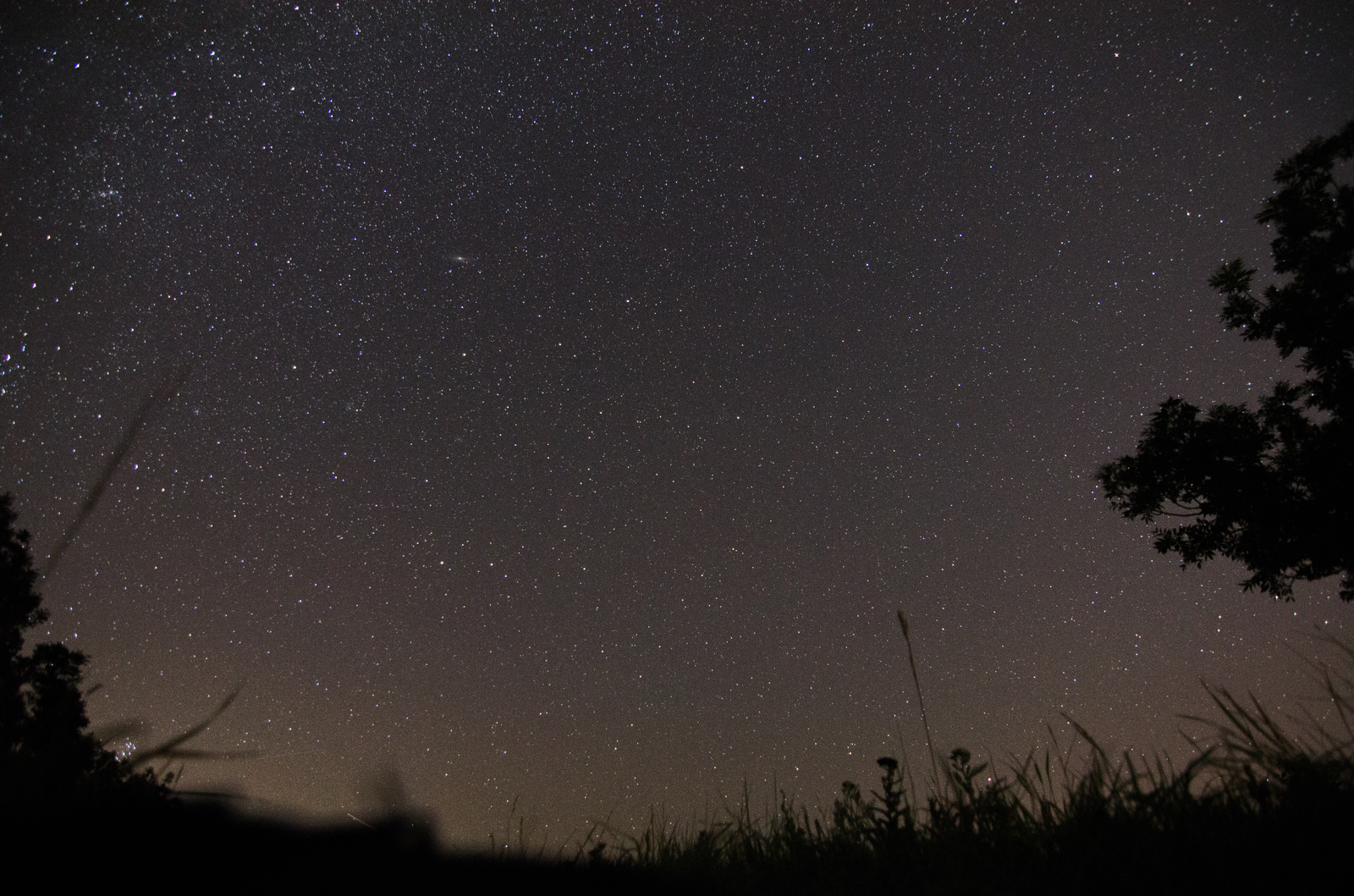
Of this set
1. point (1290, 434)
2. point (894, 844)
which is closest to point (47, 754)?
point (894, 844)

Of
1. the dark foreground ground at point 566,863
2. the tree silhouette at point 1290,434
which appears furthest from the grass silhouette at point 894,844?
the tree silhouette at point 1290,434

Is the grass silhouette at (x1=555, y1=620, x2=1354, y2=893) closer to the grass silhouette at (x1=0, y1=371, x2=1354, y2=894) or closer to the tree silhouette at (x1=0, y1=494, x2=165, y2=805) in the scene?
the grass silhouette at (x1=0, y1=371, x2=1354, y2=894)

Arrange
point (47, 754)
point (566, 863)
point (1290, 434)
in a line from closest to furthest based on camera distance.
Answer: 1. point (47, 754)
2. point (566, 863)
3. point (1290, 434)

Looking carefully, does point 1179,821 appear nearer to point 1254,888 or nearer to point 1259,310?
point 1254,888

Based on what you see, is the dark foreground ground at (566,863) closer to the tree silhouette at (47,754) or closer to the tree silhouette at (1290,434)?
the tree silhouette at (47,754)

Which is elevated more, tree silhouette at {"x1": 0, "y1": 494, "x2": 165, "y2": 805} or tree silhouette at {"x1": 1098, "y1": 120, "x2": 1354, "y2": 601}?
tree silhouette at {"x1": 1098, "y1": 120, "x2": 1354, "y2": 601}

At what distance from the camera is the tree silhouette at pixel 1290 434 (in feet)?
25.7

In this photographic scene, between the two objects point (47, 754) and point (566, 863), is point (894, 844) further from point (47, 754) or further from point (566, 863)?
point (47, 754)

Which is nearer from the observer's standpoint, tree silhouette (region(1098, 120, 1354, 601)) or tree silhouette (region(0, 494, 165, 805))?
tree silhouette (region(0, 494, 165, 805))

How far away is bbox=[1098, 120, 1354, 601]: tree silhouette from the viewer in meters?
7.82

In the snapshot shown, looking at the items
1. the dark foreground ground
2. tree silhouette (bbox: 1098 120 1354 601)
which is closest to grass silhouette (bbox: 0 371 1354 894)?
the dark foreground ground

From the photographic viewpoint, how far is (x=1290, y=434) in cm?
844

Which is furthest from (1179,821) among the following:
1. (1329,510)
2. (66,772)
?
(1329,510)

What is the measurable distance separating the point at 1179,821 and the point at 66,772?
10.2 ft
